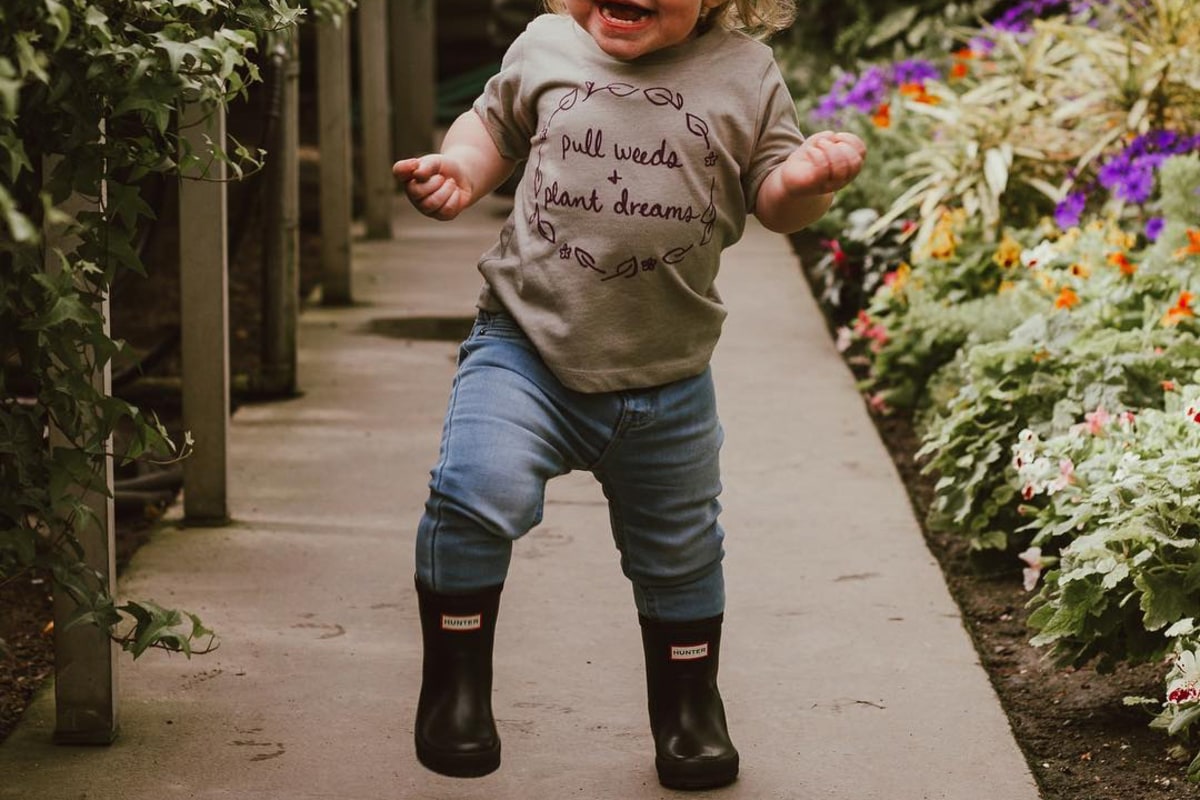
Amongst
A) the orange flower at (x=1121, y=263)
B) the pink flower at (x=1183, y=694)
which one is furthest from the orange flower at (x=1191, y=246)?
the pink flower at (x=1183, y=694)

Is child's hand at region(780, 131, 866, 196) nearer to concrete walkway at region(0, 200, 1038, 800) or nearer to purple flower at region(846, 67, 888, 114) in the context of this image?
concrete walkway at region(0, 200, 1038, 800)

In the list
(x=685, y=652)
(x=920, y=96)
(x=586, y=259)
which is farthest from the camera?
(x=920, y=96)

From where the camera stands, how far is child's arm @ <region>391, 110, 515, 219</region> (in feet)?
8.91

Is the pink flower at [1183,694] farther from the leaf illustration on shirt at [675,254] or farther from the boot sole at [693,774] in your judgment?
the leaf illustration on shirt at [675,254]

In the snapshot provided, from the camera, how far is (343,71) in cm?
665

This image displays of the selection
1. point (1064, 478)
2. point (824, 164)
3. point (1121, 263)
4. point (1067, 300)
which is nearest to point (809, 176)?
point (824, 164)

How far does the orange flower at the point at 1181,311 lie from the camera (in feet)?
14.5

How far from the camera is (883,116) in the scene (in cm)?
770

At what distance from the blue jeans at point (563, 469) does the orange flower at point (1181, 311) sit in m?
1.87

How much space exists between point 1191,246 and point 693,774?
247 centimetres

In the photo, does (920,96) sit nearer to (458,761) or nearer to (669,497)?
(669,497)

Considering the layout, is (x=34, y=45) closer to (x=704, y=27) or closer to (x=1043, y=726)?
(x=704, y=27)

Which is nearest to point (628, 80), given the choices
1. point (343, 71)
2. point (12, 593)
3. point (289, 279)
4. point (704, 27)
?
point (704, 27)

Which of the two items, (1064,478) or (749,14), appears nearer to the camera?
(749,14)
